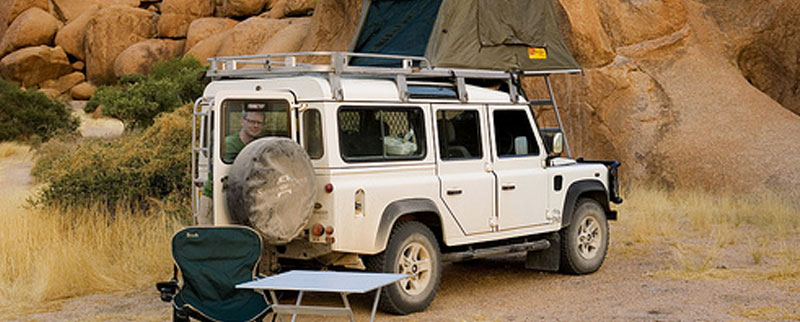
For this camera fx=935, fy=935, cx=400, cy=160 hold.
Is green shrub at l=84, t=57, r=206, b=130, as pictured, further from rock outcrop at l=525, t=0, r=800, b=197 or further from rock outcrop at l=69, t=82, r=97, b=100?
rock outcrop at l=69, t=82, r=97, b=100

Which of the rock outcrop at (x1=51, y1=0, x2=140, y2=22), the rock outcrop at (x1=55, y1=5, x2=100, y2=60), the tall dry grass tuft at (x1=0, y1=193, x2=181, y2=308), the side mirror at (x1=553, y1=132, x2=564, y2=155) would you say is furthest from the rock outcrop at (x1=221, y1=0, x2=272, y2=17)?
the side mirror at (x1=553, y1=132, x2=564, y2=155)

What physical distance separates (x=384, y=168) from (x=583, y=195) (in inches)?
127

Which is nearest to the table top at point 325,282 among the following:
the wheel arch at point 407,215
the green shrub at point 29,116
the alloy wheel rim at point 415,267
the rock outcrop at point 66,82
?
the wheel arch at point 407,215

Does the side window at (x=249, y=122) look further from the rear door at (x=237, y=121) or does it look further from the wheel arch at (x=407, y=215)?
the wheel arch at (x=407, y=215)

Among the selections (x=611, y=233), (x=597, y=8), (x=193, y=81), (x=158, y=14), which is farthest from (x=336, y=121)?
(x=158, y=14)

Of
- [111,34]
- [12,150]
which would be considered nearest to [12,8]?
[111,34]

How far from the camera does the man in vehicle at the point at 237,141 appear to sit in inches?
293

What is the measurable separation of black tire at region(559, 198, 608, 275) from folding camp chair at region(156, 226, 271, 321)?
3.99 metres

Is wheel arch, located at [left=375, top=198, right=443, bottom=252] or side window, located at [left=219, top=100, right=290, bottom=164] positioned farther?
wheel arch, located at [left=375, top=198, right=443, bottom=252]

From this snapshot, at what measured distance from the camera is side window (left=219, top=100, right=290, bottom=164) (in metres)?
7.44

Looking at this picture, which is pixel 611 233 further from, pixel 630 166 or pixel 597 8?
pixel 597 8

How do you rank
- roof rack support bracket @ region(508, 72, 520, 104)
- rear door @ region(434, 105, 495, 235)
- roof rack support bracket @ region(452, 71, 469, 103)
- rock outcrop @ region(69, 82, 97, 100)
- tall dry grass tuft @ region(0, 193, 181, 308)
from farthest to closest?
rock outcrop @ region(69, 82, 97, 100) < roof rack support bracket @ region(508, 72, 520, 104) < tall dry grass tuft @ region(0, 193, 181, 308) < roof rack support bracket @ region(452, 71, 469, 103) < rear door @ region(434, 105, 495, 235)

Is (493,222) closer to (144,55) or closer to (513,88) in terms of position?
(513,88)

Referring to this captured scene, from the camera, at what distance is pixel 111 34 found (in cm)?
4369
